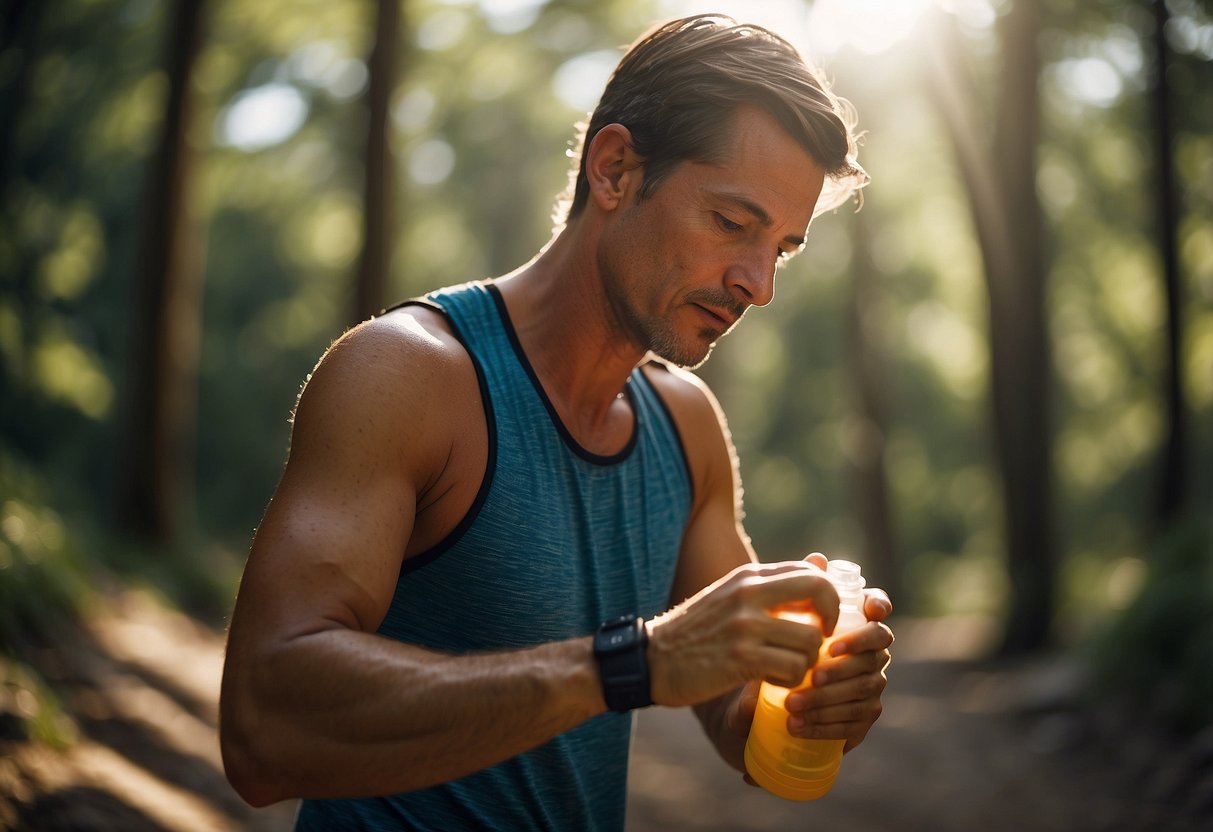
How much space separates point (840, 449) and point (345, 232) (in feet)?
41.2

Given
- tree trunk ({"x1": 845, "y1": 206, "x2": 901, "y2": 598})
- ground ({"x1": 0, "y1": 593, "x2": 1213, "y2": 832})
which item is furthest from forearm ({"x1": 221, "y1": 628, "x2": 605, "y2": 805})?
tree trunk ({"x1": 845, "y1": 206, "x2": 901, "y2": 598})

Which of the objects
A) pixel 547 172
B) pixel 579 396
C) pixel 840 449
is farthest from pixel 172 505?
pixel 840 449

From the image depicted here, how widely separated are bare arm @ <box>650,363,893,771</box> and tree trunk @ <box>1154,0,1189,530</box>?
37.9 feet

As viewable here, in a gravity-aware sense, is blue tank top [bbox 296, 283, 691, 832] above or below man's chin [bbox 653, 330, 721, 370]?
below

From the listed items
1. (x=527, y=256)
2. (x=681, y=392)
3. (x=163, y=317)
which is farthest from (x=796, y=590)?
(x=527, y=256)

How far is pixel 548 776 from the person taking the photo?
7.29ft

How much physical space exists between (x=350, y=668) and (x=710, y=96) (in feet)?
4.61

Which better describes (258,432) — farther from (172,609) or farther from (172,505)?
(172,609)

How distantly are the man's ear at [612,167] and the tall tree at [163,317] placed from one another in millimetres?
10770

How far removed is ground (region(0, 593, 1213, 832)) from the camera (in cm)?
488

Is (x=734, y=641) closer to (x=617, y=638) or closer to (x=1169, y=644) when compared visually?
(x=617, y=638)

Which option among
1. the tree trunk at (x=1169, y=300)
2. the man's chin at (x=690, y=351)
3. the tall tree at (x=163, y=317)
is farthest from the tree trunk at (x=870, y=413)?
the man's chin at (x=690, y=351)

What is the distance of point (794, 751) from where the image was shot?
1992mm

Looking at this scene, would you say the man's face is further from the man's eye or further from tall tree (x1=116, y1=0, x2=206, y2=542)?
tall tree (x1=116, y1=0, x2=206, y2=542)
